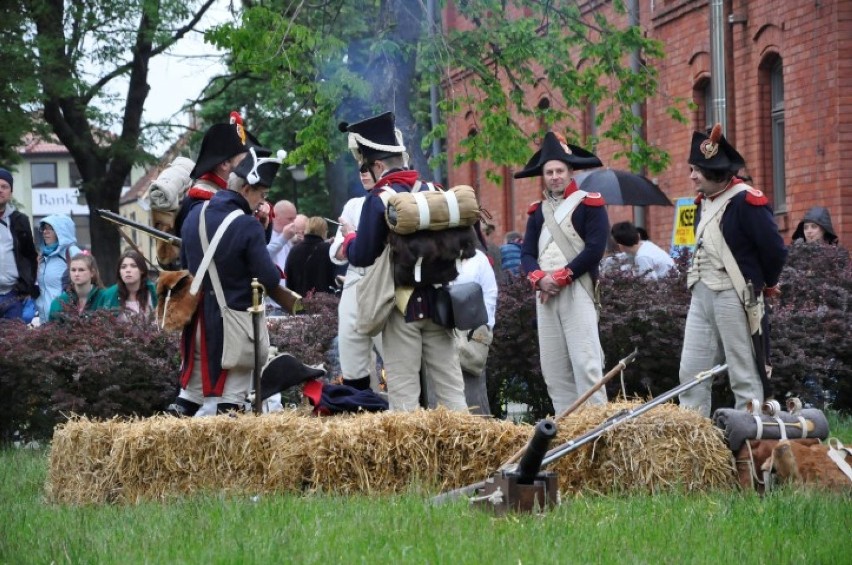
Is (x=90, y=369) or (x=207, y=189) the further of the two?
(x=90, y=369)

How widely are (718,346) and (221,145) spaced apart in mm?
3528

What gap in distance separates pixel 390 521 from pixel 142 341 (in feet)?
19.1

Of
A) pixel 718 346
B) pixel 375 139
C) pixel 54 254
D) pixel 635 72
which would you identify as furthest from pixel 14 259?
pixel 635 72

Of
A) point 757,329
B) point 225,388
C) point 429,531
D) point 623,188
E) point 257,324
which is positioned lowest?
point 429,531

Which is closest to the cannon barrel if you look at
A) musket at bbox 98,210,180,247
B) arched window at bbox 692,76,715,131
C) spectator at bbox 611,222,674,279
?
musket at bbox 98,210,180,247

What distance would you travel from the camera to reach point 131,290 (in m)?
13.5

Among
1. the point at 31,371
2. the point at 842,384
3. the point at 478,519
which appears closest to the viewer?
the point at 478,519

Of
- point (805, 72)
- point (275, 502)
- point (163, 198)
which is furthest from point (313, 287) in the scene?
→ point (805, 72)

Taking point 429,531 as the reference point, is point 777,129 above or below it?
above

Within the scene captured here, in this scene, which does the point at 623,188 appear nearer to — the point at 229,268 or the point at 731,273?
the point at 731,273

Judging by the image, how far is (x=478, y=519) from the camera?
7062mm

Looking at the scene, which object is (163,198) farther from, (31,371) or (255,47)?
(255,47)

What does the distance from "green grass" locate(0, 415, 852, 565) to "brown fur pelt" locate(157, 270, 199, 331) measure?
4.68 ft

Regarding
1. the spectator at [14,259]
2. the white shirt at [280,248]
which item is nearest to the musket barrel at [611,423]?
the spectator at [14,259]
